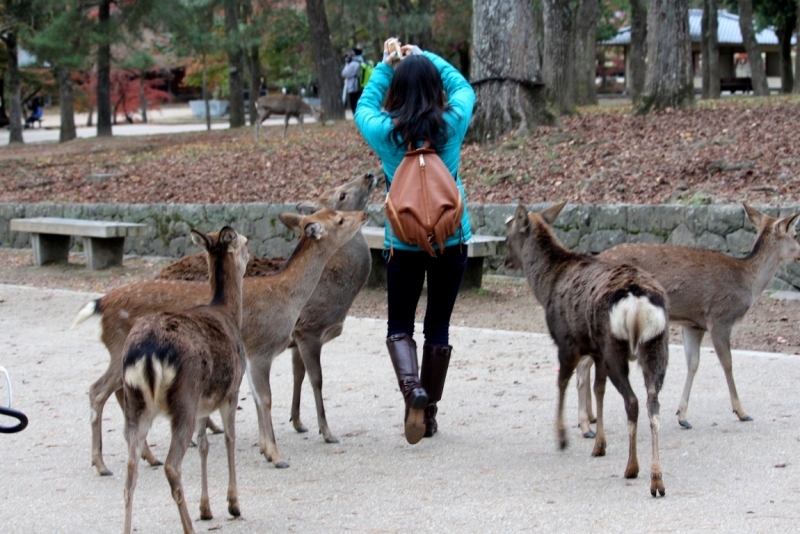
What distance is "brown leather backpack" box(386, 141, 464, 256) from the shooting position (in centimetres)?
535

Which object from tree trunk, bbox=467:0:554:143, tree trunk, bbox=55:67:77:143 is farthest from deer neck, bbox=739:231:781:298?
tree trunk, bbox=55:67:77:143

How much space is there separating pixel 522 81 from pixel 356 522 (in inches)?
467

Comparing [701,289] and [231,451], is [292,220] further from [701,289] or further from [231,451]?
[701,289]

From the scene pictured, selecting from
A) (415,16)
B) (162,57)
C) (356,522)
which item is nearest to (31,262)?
(356,522)

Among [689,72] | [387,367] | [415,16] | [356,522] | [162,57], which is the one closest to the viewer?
[356,522]

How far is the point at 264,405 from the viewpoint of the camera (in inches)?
222

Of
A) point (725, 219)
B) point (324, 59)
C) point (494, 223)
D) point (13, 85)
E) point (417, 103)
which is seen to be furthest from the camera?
point (13, 85)

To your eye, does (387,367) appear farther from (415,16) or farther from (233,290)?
(415,16)

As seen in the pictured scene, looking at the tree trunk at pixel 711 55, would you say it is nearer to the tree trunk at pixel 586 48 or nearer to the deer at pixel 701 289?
the tree trunk at pixel 586 48

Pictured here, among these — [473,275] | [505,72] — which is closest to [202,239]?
[473,275]

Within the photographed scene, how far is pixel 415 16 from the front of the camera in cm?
2512

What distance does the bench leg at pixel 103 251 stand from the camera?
13.8 meters

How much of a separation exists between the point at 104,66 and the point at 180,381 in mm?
23825

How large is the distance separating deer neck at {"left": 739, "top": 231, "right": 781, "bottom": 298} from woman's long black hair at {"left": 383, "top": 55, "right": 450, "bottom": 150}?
252 centimetres
